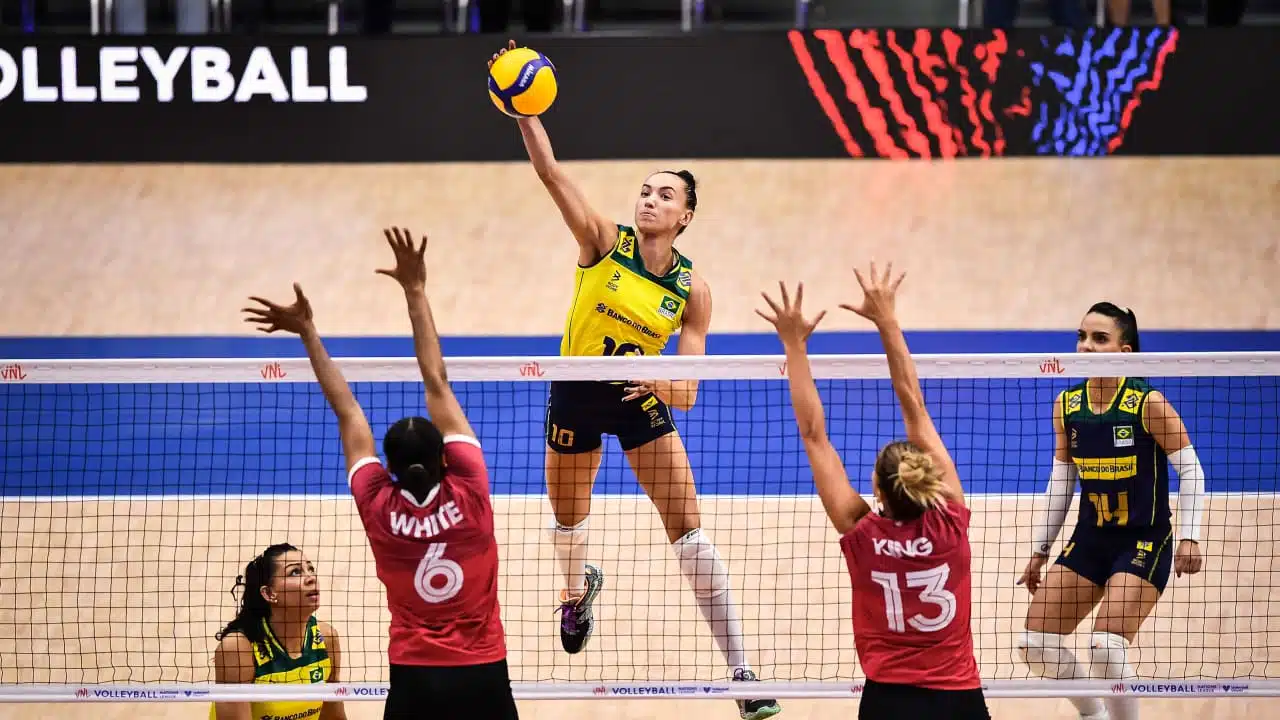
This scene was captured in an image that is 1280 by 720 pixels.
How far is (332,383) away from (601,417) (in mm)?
1981

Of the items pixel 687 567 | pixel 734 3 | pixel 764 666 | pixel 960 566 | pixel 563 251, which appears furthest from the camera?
pixel 734 3

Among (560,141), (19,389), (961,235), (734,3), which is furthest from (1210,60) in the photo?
(19,389)

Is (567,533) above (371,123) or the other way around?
the other way around

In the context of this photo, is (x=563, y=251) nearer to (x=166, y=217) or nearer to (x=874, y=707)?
(x=166, y=217)

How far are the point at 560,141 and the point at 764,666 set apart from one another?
Answer: 8.59 metres

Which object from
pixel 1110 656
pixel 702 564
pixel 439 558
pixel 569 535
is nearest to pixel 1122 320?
pixel 1110 656

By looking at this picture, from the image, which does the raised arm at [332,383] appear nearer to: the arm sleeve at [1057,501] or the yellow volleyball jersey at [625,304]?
the yellow volleyball jersey at [625,304]

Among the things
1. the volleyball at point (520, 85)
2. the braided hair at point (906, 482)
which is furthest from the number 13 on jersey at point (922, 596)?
the volleyball at point (520, 85)

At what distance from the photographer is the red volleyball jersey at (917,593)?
4.95 m

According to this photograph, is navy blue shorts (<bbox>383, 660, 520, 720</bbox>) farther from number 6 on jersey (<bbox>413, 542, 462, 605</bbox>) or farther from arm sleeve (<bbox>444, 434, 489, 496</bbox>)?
arm sleeve (<bbox>444, 434, 489, 496</bbox>)

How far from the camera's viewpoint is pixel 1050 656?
680 centimetres

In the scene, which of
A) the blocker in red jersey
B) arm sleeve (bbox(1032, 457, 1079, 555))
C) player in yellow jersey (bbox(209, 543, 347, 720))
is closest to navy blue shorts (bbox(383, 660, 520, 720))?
player in yellow jersey (bbox(209, 543, 347, 720))

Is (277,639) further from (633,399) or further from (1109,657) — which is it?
(1109,657)

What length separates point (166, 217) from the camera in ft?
49.9
